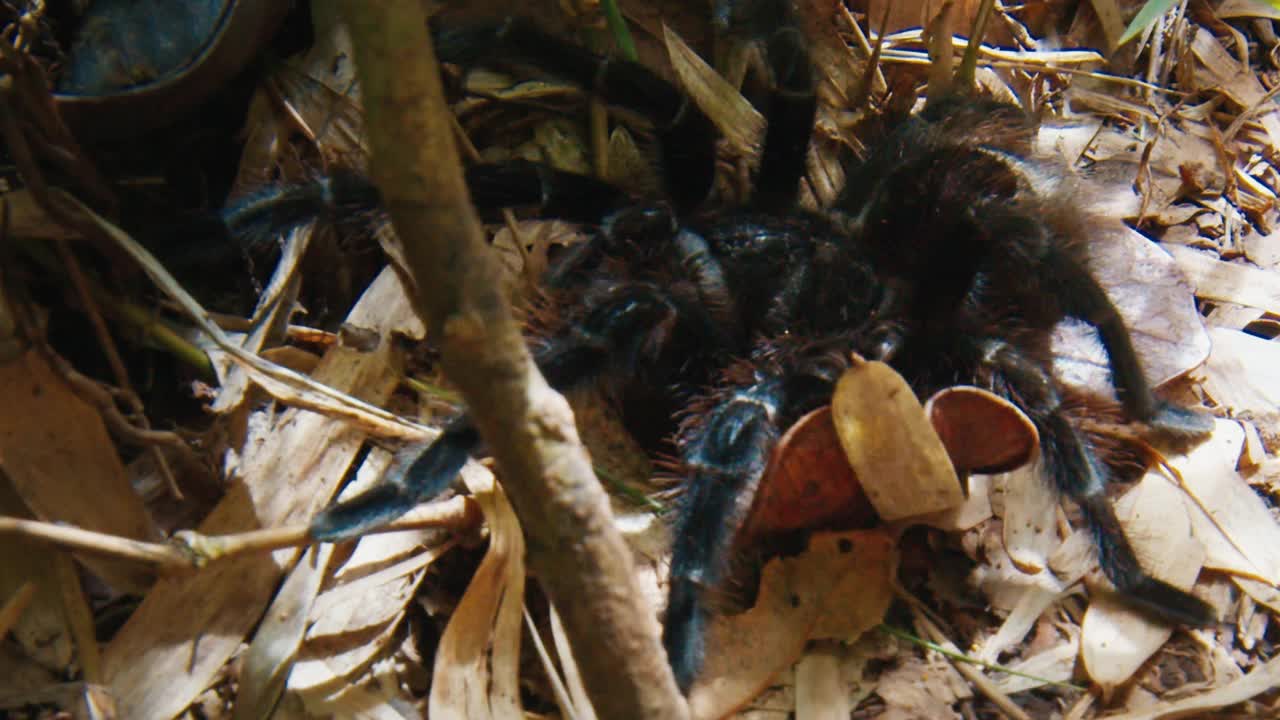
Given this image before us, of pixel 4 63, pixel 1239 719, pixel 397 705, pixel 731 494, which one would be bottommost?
pixel 1239 719

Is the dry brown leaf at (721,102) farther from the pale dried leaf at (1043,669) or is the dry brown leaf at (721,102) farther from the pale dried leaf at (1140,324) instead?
the pale dried leaf at (1043,669)

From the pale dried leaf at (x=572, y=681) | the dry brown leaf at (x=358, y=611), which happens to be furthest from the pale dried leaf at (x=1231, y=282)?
the dry brown leaf at (x=358, y=611)

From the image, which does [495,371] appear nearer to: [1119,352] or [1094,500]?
[1094,500]

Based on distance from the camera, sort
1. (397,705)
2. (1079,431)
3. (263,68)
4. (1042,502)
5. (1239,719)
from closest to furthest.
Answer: (397,705), (1239,719), (1079,431), (1042,502), (263,68)

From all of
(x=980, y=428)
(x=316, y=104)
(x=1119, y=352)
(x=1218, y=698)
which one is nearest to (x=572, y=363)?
(x=980, y=428)

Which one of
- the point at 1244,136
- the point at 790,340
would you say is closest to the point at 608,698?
the point at 790,340

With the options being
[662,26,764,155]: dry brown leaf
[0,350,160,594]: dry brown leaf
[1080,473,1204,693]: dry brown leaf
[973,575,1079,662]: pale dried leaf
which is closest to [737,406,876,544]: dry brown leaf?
[973,575,1079,662]: pale dried leaf

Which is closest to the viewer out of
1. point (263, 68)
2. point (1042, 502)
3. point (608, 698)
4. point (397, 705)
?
point (608, 698)

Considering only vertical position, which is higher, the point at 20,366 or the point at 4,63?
the point at 4,63

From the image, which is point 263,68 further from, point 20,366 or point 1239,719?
point 1239,719
